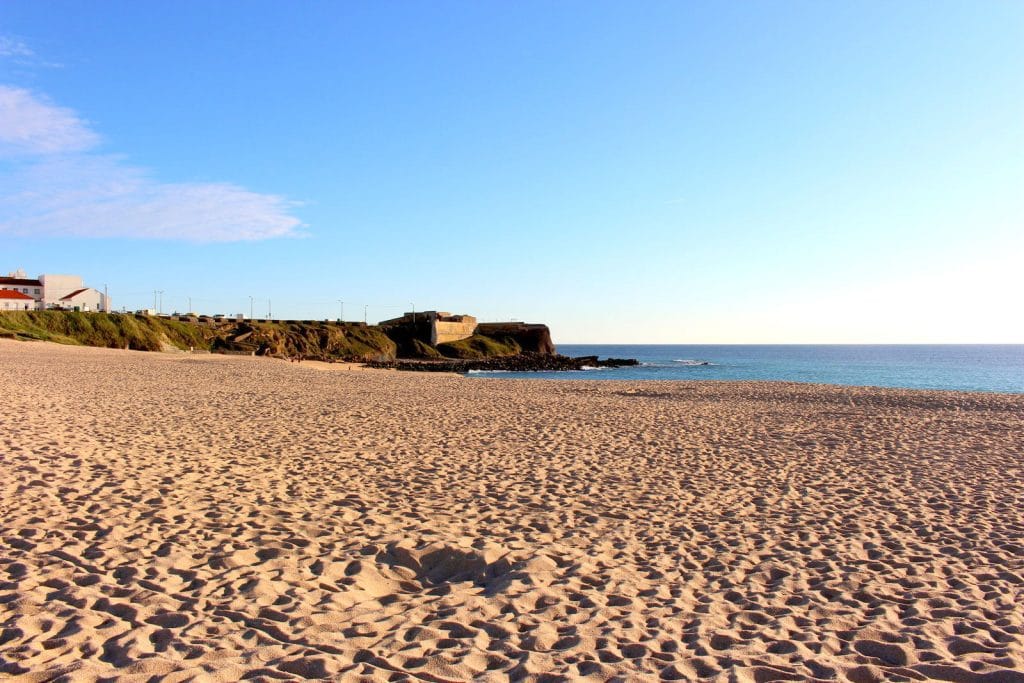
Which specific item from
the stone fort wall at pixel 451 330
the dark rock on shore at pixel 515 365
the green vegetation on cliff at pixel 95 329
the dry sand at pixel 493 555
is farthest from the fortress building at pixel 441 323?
the dry sand at pixel 493 555

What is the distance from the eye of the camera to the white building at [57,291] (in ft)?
261

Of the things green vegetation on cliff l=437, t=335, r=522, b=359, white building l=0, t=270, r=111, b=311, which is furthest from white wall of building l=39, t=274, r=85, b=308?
green vegetation on cliff l=437, t=335, r=522, b=359

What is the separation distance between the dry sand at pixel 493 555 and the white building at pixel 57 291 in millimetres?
78716

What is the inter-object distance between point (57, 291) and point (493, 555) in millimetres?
96087

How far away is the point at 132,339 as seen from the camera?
65.0 meters

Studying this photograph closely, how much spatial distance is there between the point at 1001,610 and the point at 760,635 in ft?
7.69

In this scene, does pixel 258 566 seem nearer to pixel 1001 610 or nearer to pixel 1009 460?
pixel 1001 610

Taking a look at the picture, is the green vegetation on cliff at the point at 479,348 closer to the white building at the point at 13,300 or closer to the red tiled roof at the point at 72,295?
the red tiled roof at the point at 72,295

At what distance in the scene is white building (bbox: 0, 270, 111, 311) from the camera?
79.5 m

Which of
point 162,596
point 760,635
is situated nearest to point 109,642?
point 162,596

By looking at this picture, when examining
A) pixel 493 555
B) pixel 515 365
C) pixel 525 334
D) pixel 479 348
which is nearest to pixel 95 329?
pixel 515 365

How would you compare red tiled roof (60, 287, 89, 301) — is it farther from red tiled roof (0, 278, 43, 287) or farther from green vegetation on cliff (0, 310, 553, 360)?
green vegetation on cliff (0, 310, 553, 360)

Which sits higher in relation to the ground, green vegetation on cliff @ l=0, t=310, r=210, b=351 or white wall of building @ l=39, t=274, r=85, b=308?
white wall of building @ l=39, t=274, r=85, b=308

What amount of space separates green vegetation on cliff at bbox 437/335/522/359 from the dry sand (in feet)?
287
